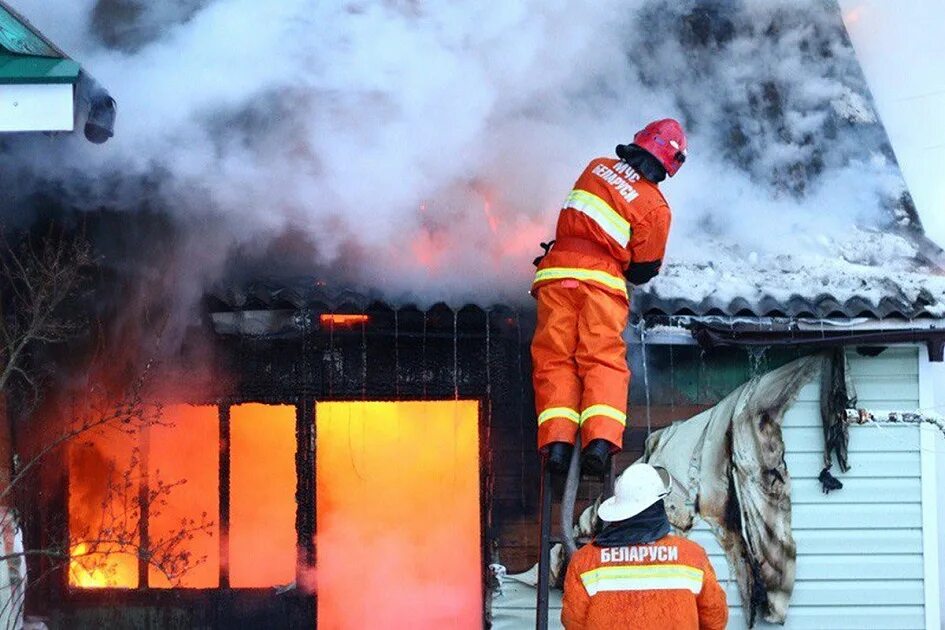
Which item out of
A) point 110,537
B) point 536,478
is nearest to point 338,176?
point 536,478

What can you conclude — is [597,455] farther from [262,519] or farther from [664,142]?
[262,519]

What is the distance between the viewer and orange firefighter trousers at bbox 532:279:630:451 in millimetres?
6047

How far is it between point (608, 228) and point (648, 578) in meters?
1.89

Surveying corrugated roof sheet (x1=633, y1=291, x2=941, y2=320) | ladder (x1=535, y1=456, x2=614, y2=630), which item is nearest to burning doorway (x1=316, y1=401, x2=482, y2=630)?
corrugated roof sheet (x1=633, y1=291, x2=941, y2=320)

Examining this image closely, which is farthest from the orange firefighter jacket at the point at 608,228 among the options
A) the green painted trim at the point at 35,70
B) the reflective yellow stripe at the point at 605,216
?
the green painted trim at the point at 35,70

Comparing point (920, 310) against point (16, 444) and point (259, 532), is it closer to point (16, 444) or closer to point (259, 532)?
point (259, 532)

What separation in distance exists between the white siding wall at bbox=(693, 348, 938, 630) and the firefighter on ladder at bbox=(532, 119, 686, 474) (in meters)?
1.95

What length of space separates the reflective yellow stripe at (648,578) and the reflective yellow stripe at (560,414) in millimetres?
934

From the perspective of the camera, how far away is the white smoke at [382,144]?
761cm

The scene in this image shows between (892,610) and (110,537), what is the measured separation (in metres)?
5.14

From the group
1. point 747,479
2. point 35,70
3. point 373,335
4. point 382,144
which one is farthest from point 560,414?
point 35,70

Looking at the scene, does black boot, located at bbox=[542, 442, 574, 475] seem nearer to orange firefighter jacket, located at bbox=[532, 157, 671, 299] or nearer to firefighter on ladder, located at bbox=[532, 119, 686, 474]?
firefighter on ladder, located at bbox=[532, 119, 686, 474]

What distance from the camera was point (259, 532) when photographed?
26.7ft

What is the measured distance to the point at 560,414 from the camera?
6.11 metres
